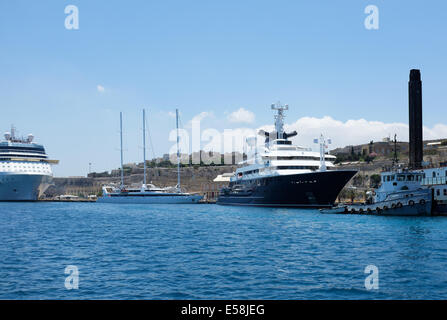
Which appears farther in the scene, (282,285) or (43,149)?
(43,149)

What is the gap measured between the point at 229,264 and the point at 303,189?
40.6 meters

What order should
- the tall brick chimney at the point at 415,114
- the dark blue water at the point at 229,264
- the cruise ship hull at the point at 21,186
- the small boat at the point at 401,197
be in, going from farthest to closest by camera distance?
the cruise ship hull at the point at 21,186 < the tall brick chimney at the point at 415,114 < the small boat at the point at 401,197 < the dark blue water at the point at 229,264

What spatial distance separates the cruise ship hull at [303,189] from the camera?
56656 mm

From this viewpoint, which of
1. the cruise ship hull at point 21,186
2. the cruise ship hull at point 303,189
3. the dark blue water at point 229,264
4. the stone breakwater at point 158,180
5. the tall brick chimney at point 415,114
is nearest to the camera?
the dark blue water at point 229,264

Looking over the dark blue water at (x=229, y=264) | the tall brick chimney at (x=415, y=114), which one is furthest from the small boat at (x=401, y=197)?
the tall brick chimney at (x=415, y=114)

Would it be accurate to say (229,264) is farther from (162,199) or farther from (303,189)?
(162,199)

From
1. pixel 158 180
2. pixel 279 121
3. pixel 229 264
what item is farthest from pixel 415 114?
pixel 158 180

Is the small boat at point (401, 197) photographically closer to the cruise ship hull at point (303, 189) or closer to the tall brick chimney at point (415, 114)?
the cruise ship hull at point (303, 189)

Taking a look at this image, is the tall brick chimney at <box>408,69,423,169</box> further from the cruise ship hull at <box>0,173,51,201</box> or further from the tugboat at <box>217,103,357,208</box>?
the cruise ship hull at <box>0,173,51,201</box>
